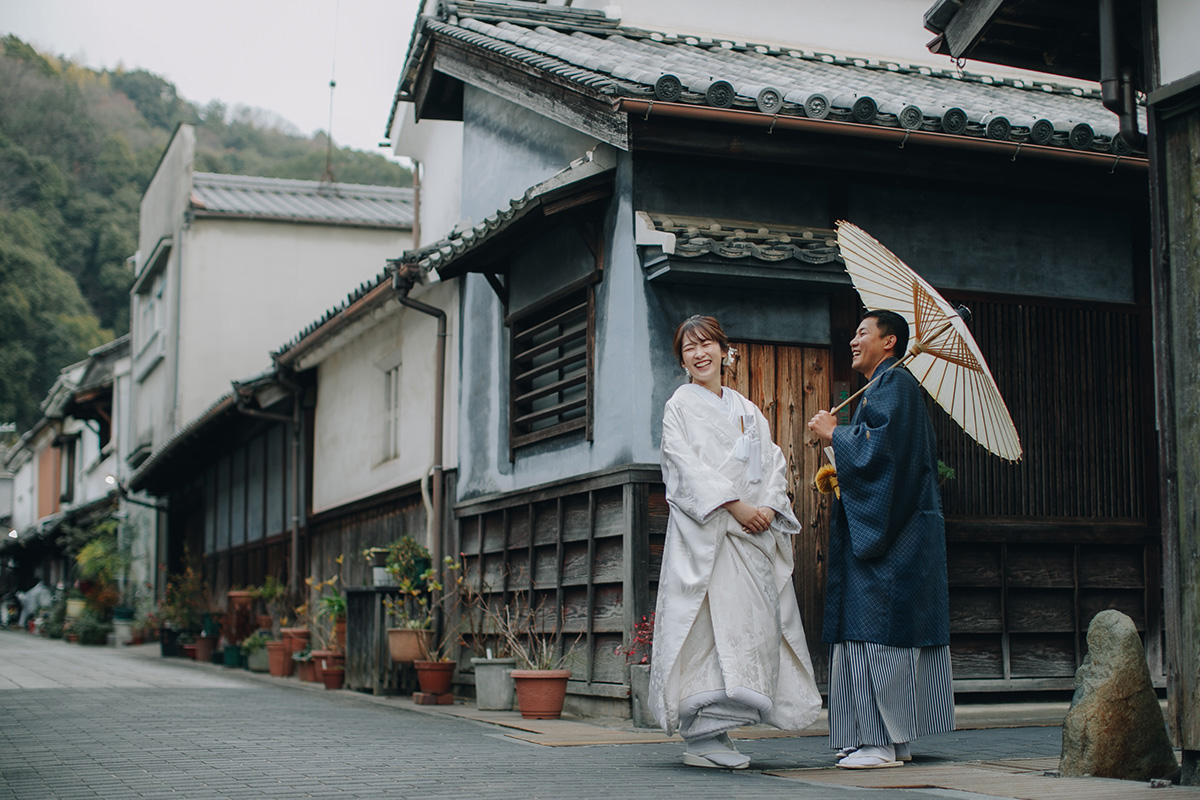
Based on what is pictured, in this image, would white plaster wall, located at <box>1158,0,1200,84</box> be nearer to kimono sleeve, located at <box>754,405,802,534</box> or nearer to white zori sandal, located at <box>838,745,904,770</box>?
kimono sleeve, located at <box>754,405,802,534</box>

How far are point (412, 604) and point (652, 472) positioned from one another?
14.7 feet

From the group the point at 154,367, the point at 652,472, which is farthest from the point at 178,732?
the point at 154,367

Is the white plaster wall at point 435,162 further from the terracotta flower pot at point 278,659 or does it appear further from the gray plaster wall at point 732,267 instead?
the terracotta flower pot at point 278,659

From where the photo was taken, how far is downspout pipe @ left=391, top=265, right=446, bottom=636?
11688 mm

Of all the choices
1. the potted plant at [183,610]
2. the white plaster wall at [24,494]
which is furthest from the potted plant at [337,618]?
the white plaster wall at [24,494]

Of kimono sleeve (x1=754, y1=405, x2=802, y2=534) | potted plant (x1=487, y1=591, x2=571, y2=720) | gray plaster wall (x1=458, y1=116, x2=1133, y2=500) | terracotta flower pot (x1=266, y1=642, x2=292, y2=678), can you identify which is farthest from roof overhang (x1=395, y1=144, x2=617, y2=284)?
terracotta flower pot (x1=266, y1=642, x2=292, y2=678)

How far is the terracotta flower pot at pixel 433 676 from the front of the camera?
10742mm

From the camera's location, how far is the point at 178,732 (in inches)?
304

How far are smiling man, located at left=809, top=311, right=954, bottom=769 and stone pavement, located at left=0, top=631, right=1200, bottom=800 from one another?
A: 0.25 metres

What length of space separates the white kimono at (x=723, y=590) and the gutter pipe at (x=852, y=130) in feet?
7.49

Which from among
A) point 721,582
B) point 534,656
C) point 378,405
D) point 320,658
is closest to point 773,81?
point 534,656

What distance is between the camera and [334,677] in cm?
1316

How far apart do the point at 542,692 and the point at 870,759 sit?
347 cm

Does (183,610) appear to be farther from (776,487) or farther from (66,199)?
(66,199)
